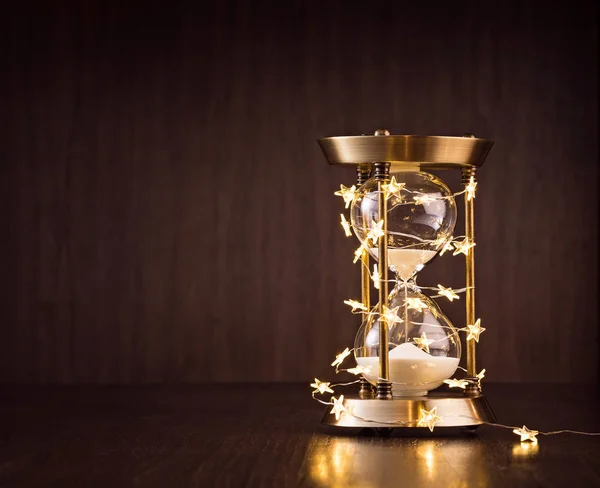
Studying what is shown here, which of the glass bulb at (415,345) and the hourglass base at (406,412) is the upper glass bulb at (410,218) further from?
the hourglass base at (406,412)

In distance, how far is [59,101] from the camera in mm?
2744

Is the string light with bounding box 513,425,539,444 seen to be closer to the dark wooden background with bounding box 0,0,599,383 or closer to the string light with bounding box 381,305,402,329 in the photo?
the string light with bounding box 381,305,402,329

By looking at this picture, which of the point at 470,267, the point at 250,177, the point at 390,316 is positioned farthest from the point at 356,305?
the point at 250,177

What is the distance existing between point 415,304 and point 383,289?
58 millimetres

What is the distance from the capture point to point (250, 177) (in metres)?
2.73

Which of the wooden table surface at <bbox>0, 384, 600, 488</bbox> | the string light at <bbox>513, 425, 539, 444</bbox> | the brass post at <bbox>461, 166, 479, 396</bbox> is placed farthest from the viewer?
the brass post at <bbox>461, 166, 479, 396</bbox>

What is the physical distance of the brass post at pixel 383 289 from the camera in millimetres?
1498

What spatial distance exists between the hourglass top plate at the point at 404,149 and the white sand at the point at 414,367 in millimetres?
259

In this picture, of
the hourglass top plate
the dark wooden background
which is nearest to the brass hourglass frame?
the hourglass top plate

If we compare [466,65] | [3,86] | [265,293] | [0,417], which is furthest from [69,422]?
[466,65]

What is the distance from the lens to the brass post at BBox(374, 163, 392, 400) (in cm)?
150

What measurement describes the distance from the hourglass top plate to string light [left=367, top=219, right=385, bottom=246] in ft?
0.30

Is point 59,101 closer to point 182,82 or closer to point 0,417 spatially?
point 182,82

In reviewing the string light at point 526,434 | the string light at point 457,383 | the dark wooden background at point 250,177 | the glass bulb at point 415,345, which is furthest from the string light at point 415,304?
the dark wooden background at point 250,177
